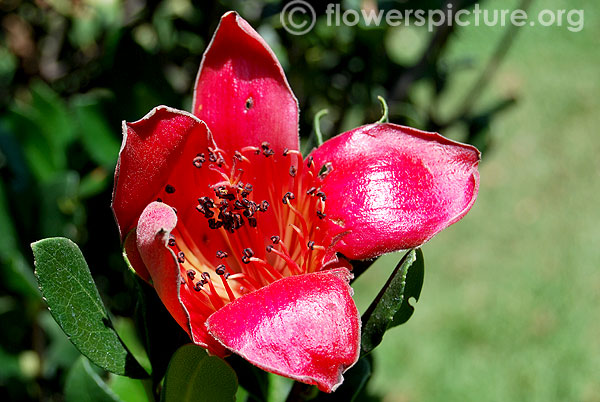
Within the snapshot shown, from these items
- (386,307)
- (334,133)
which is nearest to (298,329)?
(386,307)

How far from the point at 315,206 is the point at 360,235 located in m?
0.10

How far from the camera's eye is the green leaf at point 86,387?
91cm

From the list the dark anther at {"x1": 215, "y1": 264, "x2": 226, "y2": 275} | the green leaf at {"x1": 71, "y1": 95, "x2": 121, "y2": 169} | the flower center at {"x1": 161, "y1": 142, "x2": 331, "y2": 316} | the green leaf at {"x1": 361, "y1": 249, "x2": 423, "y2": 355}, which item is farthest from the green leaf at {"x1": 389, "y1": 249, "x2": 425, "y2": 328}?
the green leaf at {"x1": 71, "y1": 95, "x2": 121, "y2": 169}

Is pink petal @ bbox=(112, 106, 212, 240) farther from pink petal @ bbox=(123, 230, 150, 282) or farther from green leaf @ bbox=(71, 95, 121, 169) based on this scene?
green leaf @ bbox=(71, 95, 121, 169)

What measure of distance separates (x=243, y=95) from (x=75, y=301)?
36cm

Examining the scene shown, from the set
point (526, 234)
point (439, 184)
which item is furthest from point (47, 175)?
point (526, 234)

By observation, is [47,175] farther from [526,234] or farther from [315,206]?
[526,234]

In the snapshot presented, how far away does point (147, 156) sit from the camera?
864 mm

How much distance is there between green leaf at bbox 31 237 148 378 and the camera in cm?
80

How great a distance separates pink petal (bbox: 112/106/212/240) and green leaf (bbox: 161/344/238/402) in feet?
0.54

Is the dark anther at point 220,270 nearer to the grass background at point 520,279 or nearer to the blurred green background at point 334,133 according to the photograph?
the blurred green background at point 334,133

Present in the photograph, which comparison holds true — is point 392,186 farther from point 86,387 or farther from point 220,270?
point 86,387

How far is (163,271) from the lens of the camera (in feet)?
2.54

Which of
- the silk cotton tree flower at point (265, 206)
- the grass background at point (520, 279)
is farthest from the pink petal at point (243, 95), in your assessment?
the grass background at point (520, 279)
